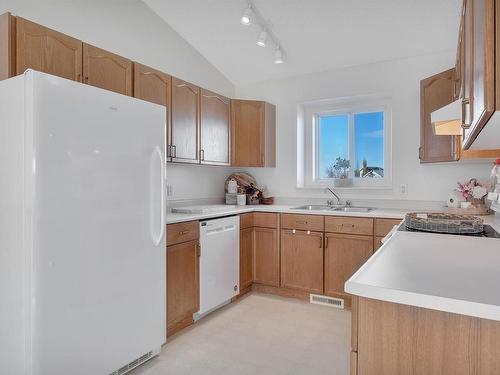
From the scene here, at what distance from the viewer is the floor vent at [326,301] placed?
2975 millimetres

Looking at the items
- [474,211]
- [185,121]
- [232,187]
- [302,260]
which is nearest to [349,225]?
[302,260]

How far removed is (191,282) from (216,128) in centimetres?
155

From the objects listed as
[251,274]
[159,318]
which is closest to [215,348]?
[159,318]

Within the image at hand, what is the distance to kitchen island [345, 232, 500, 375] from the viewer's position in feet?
2.51

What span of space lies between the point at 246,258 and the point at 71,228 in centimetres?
195

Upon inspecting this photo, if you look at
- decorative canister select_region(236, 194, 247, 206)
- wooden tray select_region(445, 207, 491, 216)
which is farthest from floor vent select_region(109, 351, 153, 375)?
wooden tray select_region(445, 207, 491, 216)

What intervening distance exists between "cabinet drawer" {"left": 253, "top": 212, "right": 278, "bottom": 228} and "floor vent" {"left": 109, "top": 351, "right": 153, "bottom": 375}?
1589 millimetres

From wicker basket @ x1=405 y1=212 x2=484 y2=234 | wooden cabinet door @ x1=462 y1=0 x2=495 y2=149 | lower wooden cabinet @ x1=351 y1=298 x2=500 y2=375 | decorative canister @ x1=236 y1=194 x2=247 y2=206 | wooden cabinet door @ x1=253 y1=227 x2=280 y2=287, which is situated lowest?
wooden cabinet door @ x1=253 y1=227 x2=280 y2=287

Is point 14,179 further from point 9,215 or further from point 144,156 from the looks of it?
point 144,156

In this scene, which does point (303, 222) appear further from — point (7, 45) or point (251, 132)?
point (7, 45)

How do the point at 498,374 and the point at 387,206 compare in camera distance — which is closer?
the point at 498,374

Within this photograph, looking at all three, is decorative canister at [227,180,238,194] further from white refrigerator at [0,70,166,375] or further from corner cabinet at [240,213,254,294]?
white refrigerator at [0,70,166,375]

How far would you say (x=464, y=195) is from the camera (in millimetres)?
2799

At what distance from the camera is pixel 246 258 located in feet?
10.8
